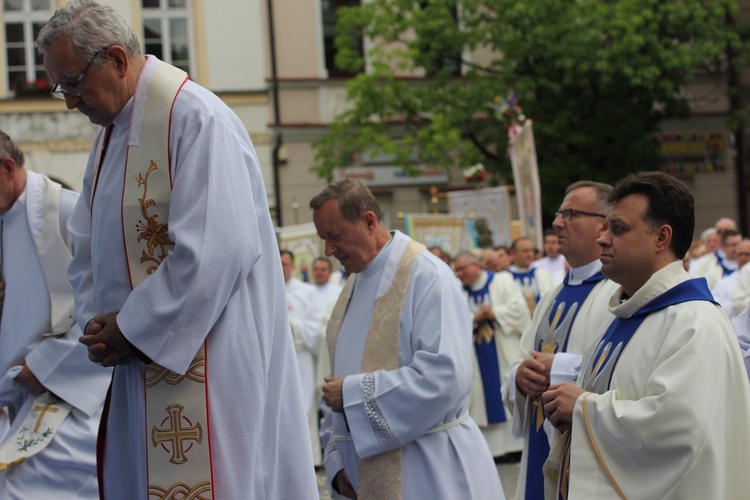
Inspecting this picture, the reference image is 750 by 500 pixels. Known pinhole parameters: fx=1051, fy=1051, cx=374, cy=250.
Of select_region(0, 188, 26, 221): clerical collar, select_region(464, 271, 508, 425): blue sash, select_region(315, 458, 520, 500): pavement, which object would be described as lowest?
select_region(315, 458, 520, 500): pavement

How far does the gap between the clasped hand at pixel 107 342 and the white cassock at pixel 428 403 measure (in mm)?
1538

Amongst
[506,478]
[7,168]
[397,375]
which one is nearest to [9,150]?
[7,168]

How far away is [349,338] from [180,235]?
1.90 metres

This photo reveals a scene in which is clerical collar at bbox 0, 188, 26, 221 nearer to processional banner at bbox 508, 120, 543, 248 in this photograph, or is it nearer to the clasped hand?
the clasped hand

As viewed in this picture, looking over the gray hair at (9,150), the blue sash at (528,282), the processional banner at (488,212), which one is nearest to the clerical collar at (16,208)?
the gray hair at (9,150)

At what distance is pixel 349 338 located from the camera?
4859 mm

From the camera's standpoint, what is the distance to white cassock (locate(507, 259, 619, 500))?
14.4ft

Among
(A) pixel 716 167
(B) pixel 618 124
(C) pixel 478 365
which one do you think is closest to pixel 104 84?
(C) pixel 478 365

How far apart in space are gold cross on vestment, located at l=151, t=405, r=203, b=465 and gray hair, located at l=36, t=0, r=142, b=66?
1.11 meters

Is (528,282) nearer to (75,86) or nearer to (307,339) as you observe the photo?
(307,339)

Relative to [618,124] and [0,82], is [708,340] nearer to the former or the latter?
[618,124]

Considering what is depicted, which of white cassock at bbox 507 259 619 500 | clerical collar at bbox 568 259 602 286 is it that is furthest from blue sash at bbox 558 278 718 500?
clerical collar at bbox 568 259 602 286

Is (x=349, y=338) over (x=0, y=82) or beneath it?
beneath

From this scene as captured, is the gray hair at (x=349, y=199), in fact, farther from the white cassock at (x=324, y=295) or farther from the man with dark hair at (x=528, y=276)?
the man with dark hair at (x=528, y=276)
